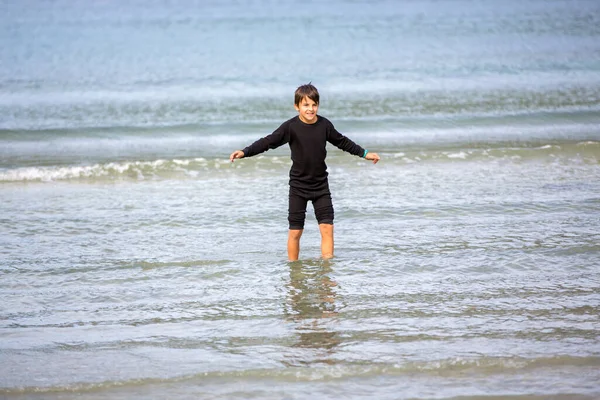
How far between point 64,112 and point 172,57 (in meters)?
7.56

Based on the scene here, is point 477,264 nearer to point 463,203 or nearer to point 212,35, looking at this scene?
point 463,203

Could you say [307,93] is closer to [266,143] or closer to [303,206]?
[266,143]

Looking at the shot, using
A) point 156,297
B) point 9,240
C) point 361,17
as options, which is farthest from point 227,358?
point 361,17

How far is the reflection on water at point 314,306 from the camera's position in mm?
4875

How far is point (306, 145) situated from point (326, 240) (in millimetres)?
732

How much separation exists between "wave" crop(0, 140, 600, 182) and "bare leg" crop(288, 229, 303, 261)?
12.8 ft

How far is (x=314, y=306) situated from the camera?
556cm

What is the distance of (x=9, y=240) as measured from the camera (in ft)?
24.7

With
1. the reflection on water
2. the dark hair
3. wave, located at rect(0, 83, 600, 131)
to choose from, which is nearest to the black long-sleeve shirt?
the dark hair

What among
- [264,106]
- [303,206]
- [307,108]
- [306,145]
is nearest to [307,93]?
[307,108]

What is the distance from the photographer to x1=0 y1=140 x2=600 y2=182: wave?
10.5 meters

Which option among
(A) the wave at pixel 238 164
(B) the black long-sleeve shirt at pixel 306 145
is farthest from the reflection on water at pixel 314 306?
(A) the wave at pixel 238 164

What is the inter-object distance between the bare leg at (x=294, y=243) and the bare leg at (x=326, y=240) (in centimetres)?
17

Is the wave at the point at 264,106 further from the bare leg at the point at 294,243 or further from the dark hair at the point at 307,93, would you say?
the dark hair at the point at 307,93
